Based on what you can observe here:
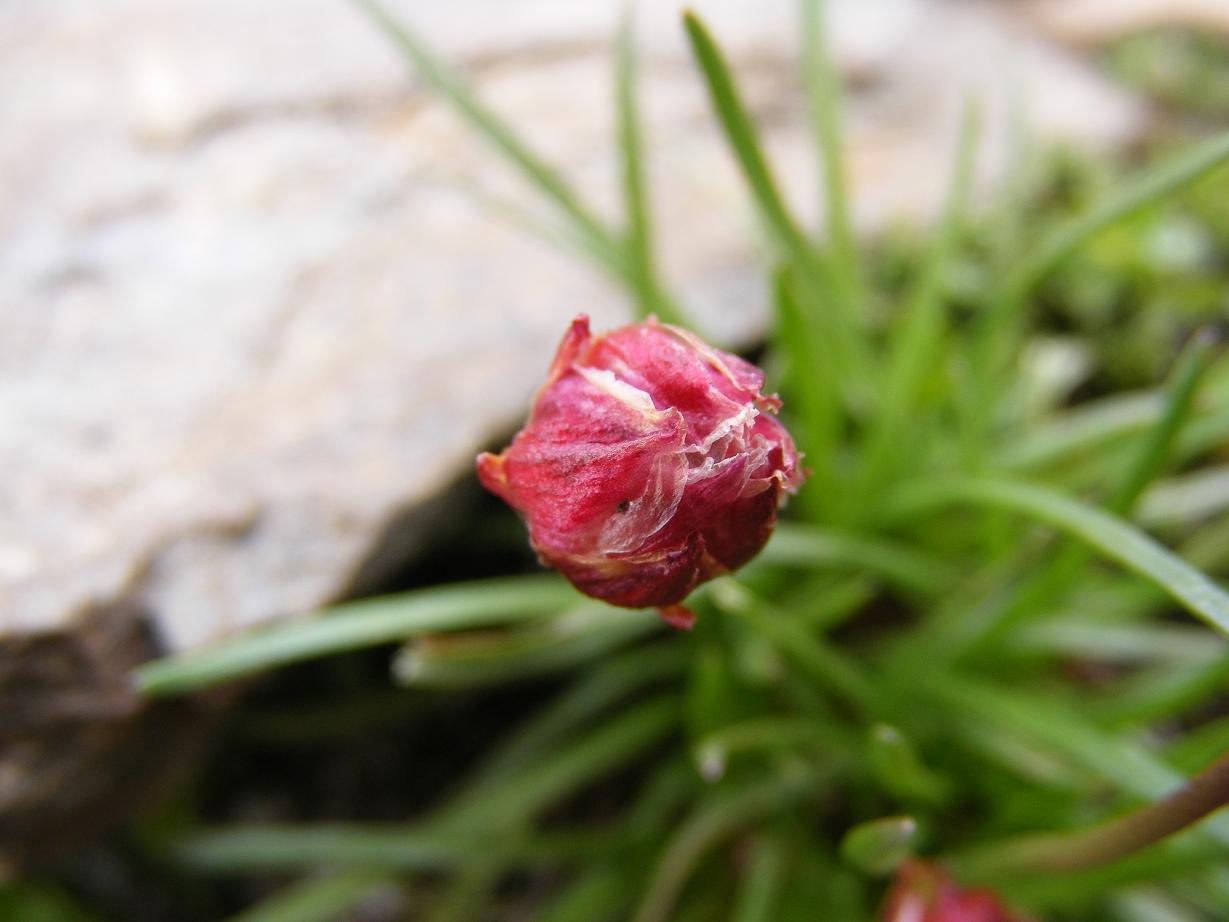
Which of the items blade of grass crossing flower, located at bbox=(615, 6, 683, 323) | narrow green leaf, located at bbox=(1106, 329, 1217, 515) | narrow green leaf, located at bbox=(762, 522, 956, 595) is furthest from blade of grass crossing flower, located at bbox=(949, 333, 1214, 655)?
blade of grass crossing flower, located at bbox=(615, 6, 683, 323)

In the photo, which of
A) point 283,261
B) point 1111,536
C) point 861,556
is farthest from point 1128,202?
point 283,261

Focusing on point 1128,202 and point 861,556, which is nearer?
point 1128,202

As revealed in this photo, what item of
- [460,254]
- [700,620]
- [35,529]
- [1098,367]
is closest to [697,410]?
[700,620]

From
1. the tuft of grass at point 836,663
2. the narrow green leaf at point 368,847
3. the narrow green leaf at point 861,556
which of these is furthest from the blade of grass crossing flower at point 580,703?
the narrow green leaf at point 861,556

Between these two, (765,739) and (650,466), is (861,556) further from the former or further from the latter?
(650,466)

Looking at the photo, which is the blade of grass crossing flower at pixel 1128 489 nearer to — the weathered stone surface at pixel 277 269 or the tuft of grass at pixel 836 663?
the tuft of grass at pixel 836 663

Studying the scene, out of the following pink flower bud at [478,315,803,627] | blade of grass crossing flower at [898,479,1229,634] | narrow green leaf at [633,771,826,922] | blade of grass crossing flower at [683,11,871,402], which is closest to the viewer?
pink flower bud at [478,315,803,627]

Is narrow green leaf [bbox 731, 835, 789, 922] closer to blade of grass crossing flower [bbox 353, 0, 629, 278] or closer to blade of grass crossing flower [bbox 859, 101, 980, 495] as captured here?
blade of grass crossing flower [bbox 859, 101, 980, 495]
